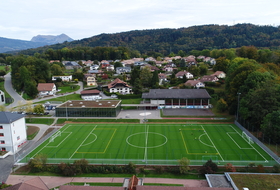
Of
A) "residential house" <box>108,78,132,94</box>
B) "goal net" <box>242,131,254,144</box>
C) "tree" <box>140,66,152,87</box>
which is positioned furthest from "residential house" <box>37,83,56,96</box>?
"goal net" <box>242,131,254,144</box>

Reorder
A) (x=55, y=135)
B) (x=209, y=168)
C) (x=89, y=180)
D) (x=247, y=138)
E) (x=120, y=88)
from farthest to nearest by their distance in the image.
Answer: (x=120, y=88) → (x=55, y=135) → (x=247, y=138) → (x=209, y=168) → (x=89, y=180)

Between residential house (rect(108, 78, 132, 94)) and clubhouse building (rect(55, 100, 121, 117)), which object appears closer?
clubhouse building (rect(55, 100, 121, 117))

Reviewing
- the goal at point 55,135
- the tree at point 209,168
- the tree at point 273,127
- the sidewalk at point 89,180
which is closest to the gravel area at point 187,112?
the tree at point 273,127

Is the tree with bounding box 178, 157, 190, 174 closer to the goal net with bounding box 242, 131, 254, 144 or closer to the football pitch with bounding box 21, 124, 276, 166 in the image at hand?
the football pitch with bounding box 21, 124, 276, 166

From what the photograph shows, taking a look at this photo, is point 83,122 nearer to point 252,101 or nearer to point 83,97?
point 83,97

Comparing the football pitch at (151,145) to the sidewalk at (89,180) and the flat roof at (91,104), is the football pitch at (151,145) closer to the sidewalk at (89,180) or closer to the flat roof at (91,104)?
the sidewalk at (89,180)

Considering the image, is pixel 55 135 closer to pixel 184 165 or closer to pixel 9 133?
pixel 9 133

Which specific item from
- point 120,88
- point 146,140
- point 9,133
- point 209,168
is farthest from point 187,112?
point 9,133

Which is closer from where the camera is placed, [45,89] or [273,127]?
[273,127]
